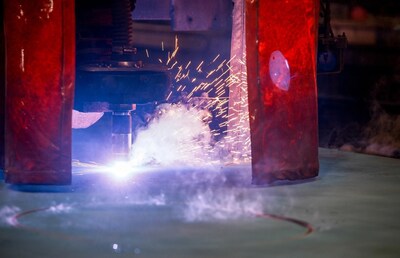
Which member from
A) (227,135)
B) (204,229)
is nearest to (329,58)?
(227,135)

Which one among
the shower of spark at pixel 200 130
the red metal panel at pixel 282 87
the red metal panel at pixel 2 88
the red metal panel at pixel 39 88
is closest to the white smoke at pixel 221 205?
the red metal panel at pixel 282 87

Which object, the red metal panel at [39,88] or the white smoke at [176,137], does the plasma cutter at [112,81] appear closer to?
the red metal panel at [39,88]

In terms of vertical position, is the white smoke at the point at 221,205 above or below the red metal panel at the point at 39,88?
below

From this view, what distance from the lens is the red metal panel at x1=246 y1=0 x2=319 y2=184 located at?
22.0 ft

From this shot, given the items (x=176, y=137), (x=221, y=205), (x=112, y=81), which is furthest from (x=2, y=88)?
(x=176, y=137)

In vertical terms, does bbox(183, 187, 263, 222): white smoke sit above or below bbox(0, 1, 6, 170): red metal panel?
below

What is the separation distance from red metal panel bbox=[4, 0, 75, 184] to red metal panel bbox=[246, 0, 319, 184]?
1.32 metres

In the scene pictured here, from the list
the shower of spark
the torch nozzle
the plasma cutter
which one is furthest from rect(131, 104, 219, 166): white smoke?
the plasma cutter

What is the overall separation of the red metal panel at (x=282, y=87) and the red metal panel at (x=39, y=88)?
1322mm

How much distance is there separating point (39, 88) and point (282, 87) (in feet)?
5.78

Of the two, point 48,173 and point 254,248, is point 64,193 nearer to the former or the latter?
point 48,173

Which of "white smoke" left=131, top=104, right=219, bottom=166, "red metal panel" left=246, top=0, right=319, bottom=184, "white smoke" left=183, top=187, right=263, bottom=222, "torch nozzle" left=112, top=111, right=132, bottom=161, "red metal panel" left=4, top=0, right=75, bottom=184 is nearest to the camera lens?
"white smoke" left=183, top=187, right=263, bottom=222

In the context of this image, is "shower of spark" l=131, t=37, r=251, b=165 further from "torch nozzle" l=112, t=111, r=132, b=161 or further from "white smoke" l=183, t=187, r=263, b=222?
"white smoke" l=183, t=187, r=263, b=222

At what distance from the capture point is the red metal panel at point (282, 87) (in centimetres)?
672
